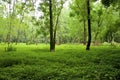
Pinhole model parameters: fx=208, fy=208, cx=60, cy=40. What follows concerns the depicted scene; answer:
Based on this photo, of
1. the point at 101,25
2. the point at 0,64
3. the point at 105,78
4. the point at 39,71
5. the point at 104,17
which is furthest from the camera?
the point at 101,25

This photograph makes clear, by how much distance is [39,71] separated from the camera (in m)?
13.0

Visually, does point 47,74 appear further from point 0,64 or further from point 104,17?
point 104,17

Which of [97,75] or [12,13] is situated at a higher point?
[12,13]

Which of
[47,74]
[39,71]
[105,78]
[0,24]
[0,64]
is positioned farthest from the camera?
[0,24]

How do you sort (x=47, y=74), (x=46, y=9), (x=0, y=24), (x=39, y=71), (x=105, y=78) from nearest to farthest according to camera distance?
(x=105, y=78), (x=47, y=74), (x=39, y=71), (x=46, y=9), (x=0, y=24)

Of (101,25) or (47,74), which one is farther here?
(101,25)

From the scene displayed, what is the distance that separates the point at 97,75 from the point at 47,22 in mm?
20946

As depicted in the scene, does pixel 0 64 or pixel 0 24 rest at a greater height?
pixel 0 24

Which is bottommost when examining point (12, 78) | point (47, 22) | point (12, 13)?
point (12, 78)

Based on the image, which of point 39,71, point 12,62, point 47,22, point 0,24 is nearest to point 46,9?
point 47,22

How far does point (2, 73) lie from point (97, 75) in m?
5.72

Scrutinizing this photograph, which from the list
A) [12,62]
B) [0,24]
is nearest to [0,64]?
[12,62]

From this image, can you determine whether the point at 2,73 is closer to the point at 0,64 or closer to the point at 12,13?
the point at 0,64

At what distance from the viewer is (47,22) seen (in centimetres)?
3162
